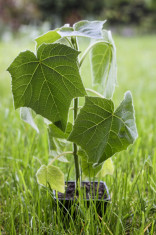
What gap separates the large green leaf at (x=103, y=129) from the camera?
0.77 m

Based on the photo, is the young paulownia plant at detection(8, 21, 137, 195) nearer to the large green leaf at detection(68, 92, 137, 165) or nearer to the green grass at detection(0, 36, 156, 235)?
the large green leaf at detection(68, 92, 137, 165)

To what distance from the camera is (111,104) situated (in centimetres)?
77

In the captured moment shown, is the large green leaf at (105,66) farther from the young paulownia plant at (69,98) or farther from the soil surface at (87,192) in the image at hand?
the soil surface at (87,192)

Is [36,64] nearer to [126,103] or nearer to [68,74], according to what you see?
[68,74]

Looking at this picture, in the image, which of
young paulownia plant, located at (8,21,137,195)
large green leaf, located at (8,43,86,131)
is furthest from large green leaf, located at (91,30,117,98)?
large green leaf, located at (8,43,86,131)

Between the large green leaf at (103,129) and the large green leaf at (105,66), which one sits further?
the large green leaf at (105,66)

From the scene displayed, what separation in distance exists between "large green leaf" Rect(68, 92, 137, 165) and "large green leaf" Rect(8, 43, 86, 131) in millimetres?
46

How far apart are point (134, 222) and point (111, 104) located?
0.34m

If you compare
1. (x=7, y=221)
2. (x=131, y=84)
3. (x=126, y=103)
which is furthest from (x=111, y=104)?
(x=131, y=84)

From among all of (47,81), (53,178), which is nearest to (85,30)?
(47,81)

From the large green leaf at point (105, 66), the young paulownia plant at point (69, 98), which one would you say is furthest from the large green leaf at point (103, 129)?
the large green leaf at point (105, 66)

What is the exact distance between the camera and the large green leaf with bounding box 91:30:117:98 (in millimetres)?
876

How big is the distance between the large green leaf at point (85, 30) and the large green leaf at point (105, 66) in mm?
87

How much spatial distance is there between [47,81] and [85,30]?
15 centimetres
